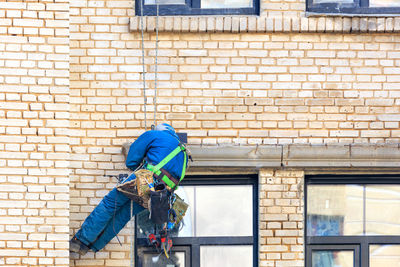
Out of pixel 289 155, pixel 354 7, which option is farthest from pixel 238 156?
pixel 354 7

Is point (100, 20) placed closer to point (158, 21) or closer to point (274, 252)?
point (158, 21)

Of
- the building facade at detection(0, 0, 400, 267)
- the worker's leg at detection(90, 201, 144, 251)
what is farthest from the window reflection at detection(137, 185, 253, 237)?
the worker's leg at detection(90, 201, 144, 251)

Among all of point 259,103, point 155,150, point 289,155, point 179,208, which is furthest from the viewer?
point 259,103

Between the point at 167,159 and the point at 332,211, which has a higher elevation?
the point at 167,159

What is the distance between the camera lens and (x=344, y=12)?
7051 mm

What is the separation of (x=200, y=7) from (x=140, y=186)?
201 cm

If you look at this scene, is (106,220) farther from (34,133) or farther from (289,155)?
(289,155)

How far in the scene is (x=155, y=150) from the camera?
20.6 feet

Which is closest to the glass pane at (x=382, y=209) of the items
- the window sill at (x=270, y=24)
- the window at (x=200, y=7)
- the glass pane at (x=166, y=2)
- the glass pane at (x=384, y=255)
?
the glass pane at (x=384, y=255)

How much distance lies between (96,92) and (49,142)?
2.44ft

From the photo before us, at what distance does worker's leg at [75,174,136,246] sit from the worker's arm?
0.29 meters

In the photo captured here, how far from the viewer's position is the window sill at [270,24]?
22.6ft

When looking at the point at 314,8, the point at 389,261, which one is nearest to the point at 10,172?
the point at 314,8

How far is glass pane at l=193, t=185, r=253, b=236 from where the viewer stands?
23.3ft
